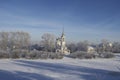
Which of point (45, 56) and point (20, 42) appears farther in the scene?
point (20, 42)

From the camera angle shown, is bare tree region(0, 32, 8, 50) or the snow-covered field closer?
the snow-covered field

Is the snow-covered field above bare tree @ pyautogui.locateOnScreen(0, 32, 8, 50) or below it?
below

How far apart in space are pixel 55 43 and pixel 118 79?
54690 millimetres

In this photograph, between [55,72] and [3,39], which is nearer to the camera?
[55,72]

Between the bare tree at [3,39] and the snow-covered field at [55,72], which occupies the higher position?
A: the bare tree at [3,39]

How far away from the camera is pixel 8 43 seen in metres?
55.2

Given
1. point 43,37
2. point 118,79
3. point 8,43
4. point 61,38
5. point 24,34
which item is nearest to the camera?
point 118,79

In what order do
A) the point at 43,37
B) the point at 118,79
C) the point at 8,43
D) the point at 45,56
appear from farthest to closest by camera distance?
the point at 43,37 → the point at 8,43 → the point at 45,56 → the point at 118,79


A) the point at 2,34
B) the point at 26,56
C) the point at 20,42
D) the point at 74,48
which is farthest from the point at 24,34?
the point at 26,56

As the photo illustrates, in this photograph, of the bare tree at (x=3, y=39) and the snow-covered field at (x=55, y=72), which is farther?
the bare tree at (x=3, y=39)

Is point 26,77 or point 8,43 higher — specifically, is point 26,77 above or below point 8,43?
below

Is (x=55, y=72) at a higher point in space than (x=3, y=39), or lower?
lower

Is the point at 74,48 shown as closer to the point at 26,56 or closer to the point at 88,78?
the point at 26,56

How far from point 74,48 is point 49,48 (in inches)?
419
